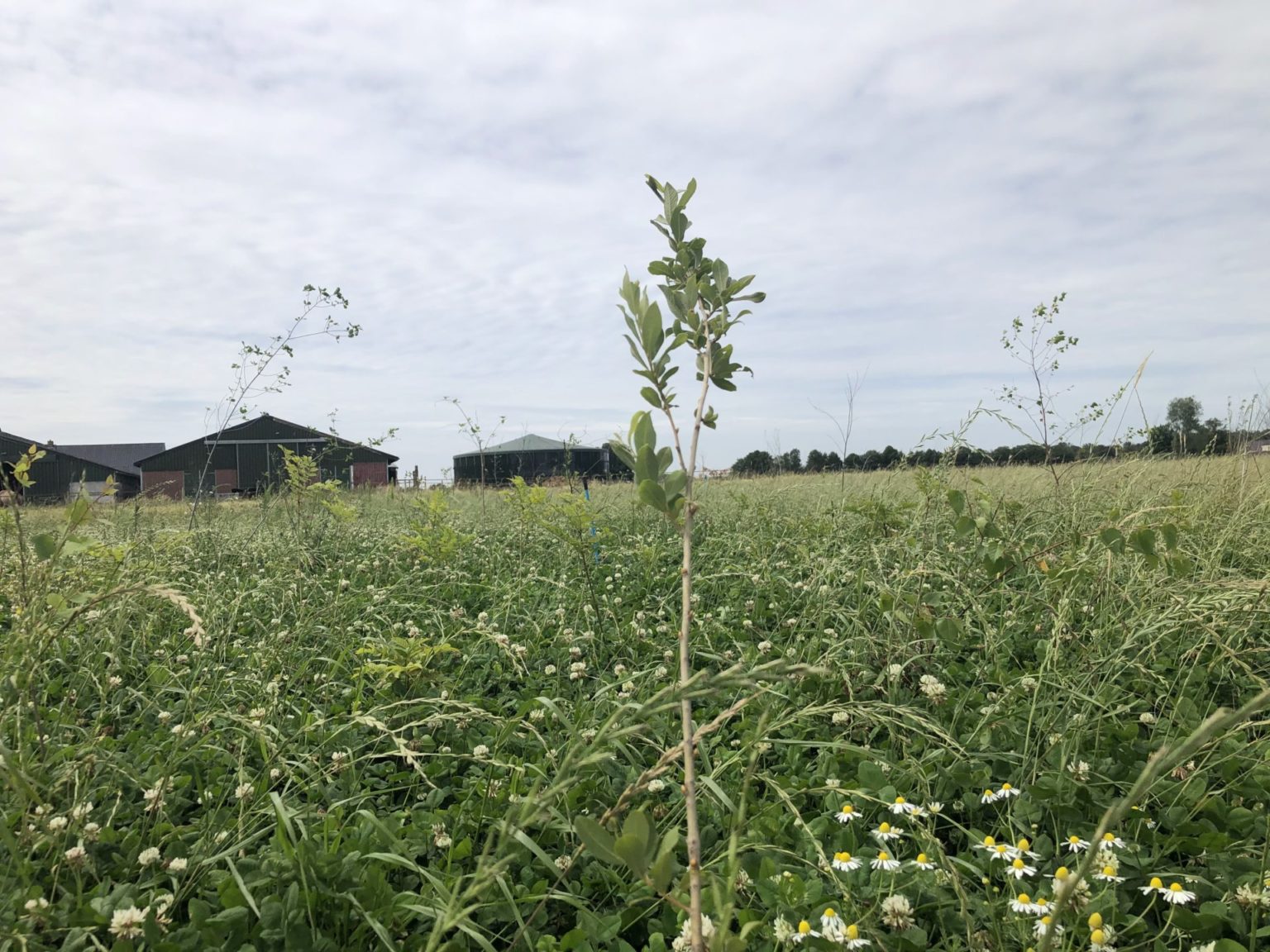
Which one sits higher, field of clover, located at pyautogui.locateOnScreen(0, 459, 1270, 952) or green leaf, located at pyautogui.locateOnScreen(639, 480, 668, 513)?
green leaf, located at pyautogui.locateOnScreen(639, 480, 668, 513)

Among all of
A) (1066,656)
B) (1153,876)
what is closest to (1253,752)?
(1066,656)

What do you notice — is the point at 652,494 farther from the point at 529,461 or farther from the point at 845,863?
the point at 529,461

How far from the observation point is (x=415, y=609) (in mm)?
3557

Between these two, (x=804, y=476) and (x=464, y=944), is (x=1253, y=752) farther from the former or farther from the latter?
(x=804, y=476)

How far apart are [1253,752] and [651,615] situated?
7.09 ft

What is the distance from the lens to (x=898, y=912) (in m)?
1.35

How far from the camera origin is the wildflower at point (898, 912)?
1341 millimetres

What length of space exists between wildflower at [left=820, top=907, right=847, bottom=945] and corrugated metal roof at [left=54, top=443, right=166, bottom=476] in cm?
5363

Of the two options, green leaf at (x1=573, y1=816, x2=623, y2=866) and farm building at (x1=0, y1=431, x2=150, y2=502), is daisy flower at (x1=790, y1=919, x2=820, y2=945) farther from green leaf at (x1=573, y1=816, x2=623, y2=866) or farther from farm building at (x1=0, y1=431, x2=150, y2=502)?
farm building at (x1=0, y1=431, x2=150, y2=502)

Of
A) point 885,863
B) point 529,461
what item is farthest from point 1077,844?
point 529,461

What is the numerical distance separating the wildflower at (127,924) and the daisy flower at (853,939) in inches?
50.4

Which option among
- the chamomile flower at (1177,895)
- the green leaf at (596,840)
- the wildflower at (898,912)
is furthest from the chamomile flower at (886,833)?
the green leaf at (596,840)

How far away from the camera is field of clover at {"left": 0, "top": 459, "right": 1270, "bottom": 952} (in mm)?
1346

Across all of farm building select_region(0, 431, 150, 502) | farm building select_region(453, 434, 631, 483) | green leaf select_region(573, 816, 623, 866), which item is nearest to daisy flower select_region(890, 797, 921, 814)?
green leaf select_region(573, 816, 623, 866)
